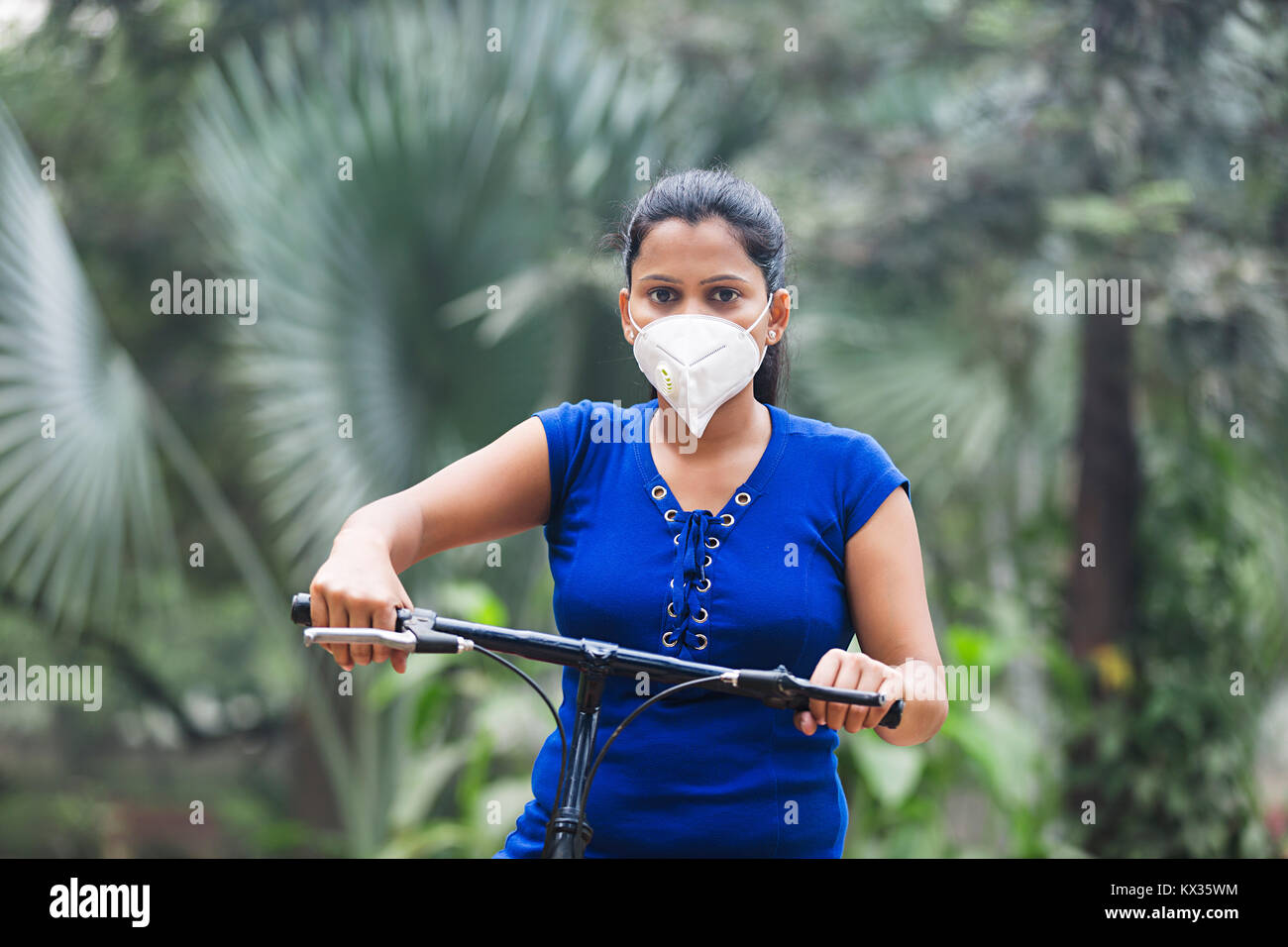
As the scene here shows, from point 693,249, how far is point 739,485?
0.37 metres

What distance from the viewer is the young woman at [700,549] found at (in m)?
1.64

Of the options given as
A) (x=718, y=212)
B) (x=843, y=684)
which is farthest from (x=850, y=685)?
(x=718, y=212)

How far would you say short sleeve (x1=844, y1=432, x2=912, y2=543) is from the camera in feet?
5.72

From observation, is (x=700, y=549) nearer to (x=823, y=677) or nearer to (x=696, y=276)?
(x=823, y=677)

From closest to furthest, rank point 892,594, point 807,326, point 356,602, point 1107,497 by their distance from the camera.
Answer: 1. point 356,602
2. point 892,594
3. point 807,326
4. point 1107,497

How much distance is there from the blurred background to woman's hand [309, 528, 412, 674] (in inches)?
127

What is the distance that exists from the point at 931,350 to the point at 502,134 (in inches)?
108

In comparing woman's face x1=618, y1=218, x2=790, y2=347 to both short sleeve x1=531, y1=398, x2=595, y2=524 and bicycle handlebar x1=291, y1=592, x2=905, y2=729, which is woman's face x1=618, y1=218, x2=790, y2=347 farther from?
bicycle handlebar x1=291, y1=592, x2=905, y2=729

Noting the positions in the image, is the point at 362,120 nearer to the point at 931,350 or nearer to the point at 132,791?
the point at 931,350

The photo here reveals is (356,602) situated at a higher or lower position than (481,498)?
lower

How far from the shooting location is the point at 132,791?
1053 cm

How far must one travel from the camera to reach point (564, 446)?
184 centimetres

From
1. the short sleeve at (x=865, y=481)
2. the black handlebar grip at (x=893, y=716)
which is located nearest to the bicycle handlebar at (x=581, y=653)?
the black handlebar grip at (x=893, y=716)

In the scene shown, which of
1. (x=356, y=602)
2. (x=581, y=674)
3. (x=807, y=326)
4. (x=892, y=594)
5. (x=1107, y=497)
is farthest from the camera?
(x=1107, y=497)
